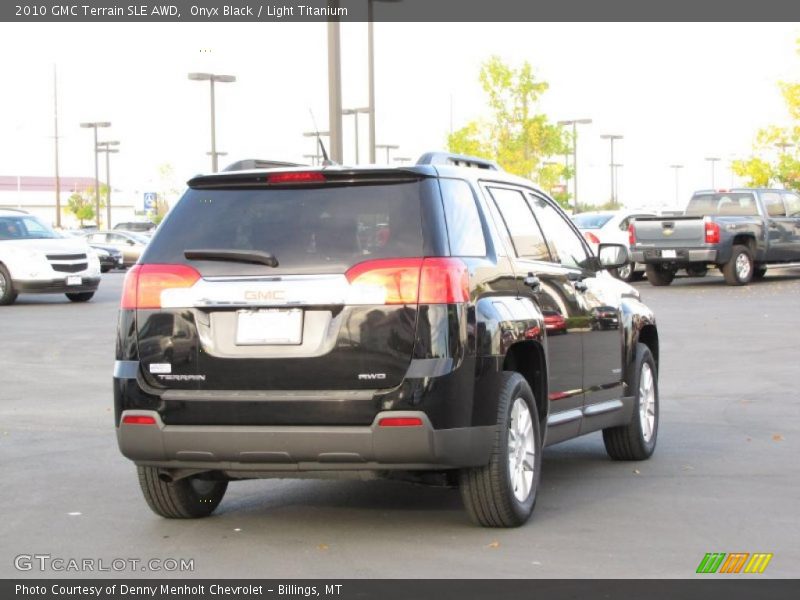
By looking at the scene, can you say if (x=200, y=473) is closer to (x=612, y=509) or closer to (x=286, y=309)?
(x=286, y=309)

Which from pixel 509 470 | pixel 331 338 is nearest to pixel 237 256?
pixel 331 338

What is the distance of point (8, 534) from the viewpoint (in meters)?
7.36

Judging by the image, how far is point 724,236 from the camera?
1215 inches

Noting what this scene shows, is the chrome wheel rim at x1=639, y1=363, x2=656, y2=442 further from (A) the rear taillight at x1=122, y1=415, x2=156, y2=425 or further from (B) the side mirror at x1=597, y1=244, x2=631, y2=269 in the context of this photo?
(A) the rear taillight at x1=122, y1=415, x2=156, y2=425

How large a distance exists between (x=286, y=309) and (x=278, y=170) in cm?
75

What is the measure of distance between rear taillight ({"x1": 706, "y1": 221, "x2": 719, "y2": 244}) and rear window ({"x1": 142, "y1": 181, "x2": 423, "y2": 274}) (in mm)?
24309

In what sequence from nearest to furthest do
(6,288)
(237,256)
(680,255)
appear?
(237,256) → (6,288) → (680,255)

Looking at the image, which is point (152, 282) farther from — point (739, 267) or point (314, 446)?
point (739, 267)

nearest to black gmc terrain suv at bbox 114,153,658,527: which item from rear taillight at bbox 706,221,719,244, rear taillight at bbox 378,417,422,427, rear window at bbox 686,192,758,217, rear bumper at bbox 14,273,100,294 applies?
rear taillight at bbox 378,417,422,427

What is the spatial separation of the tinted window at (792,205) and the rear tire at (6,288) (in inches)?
662

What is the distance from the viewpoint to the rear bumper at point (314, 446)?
21.9 feet

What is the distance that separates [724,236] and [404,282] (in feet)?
82.2

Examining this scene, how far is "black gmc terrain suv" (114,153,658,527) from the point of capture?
673 centimetres

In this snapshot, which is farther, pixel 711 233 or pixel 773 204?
pixel 773 204
